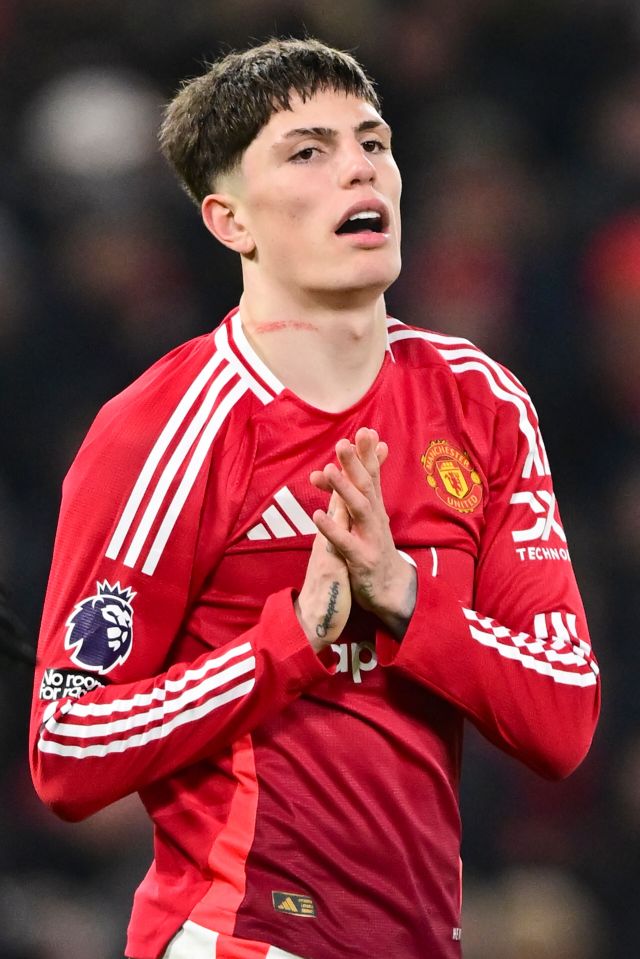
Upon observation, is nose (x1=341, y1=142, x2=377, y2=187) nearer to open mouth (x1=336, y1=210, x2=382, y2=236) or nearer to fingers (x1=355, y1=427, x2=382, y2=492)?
open mouth (x1=336, y1=210, x2=382, y2=236)

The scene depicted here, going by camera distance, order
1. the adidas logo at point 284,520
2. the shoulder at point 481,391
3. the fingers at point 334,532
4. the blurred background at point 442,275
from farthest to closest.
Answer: the blurred background at point 442,275, the shoulder at point 481,391, the adidas logo at point 284,520, the fingers at point 334,532

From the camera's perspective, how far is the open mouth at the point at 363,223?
138cm

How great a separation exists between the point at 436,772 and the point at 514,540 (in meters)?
0.25

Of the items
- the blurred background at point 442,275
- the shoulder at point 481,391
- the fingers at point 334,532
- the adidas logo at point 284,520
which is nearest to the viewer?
the fingers at point 334,532

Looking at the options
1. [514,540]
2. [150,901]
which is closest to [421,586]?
[514,540]

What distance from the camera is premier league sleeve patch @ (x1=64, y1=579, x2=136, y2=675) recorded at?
1314mm

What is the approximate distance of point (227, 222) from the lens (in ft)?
4.90

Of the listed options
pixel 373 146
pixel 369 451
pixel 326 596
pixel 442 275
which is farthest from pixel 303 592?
pixel 442 275

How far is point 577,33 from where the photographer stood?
2.93 meters

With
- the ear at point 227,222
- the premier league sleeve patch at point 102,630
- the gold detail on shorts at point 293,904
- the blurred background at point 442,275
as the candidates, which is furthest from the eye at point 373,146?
the blurred background at point 442,275

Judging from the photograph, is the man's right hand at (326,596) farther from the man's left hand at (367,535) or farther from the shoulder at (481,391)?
the shoulder at (481,391)

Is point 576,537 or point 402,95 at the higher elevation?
point 402,95

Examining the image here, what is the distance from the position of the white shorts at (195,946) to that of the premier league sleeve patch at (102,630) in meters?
0.25

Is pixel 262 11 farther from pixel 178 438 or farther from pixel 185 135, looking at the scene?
pixel 178 438
